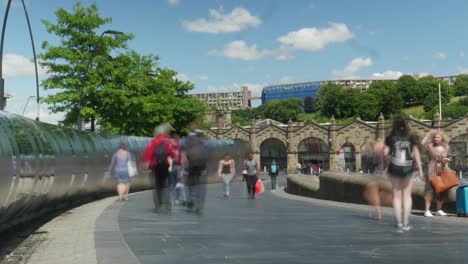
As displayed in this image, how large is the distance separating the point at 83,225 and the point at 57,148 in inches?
120

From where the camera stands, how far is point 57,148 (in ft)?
46.1

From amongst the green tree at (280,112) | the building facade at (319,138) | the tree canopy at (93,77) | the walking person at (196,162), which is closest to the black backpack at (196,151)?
the walking person at (196,162)

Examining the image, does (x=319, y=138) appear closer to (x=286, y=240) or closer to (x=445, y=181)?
(x=445, y=181)

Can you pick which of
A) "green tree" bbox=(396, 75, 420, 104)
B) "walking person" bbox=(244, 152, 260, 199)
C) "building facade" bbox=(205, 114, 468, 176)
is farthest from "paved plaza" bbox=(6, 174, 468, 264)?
"green tree" bbox=(396, 75, 420, 104)

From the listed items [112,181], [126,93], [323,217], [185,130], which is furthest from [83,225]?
[185,130]

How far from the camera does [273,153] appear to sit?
111 metres

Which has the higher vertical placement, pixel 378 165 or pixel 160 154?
pixel 160 154

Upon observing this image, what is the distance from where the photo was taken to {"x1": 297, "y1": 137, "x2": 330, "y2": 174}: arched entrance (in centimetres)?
10594

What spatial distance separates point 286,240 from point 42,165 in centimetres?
Result: 542

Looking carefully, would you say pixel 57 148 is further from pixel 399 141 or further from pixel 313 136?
pixel 313 136

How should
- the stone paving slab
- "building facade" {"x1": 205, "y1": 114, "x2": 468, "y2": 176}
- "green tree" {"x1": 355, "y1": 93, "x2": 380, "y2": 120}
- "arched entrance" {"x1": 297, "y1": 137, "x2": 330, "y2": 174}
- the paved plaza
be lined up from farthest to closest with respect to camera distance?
1. "green tree" {"x1": 355, "y1": 93, "x2": 380, "y2": 120}
2. "arched entrance" {"x1": 297, "y1": 137, "x2": 330, "y2": 174}
3. "building facade" {"x1": 205, "y1": 114, "x2": 468, "y2": 176}
4. the stone paving slab
5. the paved plaza

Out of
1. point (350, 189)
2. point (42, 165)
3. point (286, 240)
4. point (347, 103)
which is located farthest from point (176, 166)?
point (347, 103)

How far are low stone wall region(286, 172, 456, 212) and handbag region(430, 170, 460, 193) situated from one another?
952 mm

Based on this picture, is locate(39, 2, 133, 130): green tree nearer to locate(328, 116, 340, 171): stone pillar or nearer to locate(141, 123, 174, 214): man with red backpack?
locate(141, 123, 174, 214): man with red backpack
